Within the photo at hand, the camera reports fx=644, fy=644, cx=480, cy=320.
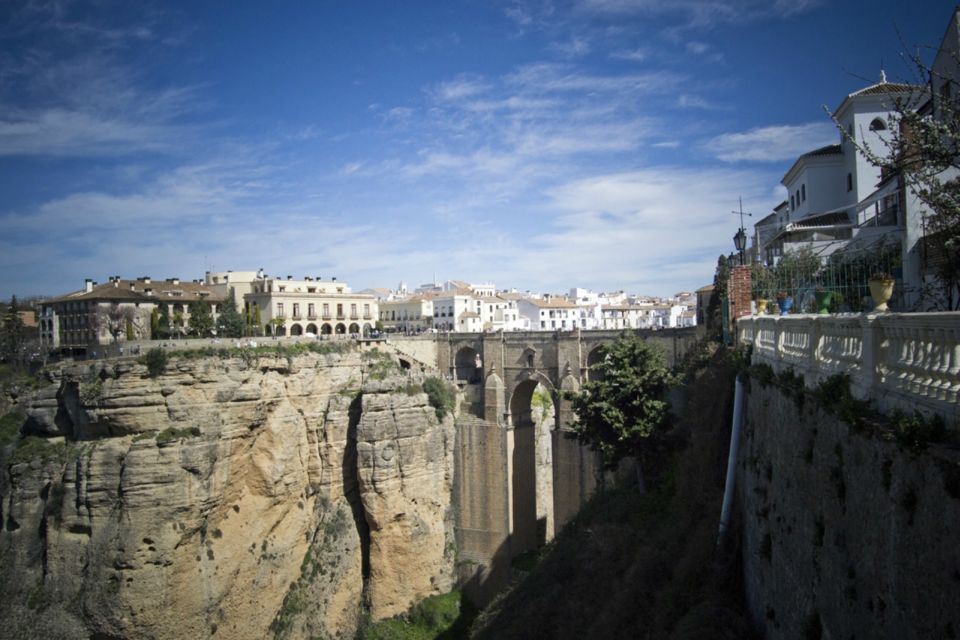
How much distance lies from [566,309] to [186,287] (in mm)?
34470

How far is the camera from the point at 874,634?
14.6 ft

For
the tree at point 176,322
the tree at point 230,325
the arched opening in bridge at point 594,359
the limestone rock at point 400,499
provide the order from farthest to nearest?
the tree at point 176,322, the tree at point 230,325, the arched opening in bridge at point 594,359, the limestone rock at point 400,499

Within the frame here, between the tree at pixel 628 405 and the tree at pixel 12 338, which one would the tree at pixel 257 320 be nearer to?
the tree at pixel 12 338

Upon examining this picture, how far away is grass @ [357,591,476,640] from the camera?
94.1ft

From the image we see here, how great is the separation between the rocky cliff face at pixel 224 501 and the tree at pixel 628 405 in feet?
38.9

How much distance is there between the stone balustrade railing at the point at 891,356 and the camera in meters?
4.16

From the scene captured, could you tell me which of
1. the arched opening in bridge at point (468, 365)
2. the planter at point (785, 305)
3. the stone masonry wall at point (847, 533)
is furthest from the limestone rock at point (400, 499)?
the stone masonry wall at point (847, 533)

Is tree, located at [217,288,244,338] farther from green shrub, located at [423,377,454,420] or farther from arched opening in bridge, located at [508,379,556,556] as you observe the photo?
arched opening in bridge, located at [508,379,556,556]

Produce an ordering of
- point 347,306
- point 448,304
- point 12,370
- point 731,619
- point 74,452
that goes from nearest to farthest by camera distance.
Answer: point 731,619 → point 74,452 → point 12,370 → point 347,306 → point 448,304

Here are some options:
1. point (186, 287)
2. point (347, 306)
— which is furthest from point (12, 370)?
point (347, 306)

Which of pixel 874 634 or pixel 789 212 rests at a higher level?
pixel 789 212

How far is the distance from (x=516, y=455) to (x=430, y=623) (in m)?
9.04

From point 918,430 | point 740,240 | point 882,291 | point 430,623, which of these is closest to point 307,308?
point 430,623

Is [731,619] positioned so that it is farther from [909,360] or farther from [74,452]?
[74,452]
